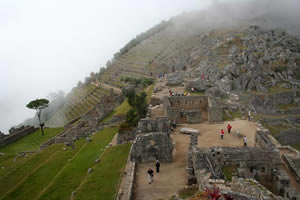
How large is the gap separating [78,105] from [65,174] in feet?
130

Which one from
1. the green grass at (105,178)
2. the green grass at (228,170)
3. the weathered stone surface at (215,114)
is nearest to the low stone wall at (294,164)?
the green grass at (228,170)

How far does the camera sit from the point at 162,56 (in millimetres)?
76062

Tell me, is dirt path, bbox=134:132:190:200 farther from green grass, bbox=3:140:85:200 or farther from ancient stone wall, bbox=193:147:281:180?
green grass, bbox=3:140:85:200

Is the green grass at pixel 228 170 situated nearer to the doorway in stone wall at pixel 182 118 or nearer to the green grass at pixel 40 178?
the doorway in stone wall at pixel 182 118

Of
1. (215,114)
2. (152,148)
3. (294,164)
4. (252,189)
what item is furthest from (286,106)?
(252,189)

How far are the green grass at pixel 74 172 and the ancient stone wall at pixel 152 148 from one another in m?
4.60

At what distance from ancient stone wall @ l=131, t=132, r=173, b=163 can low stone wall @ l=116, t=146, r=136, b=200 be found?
59 centimetres

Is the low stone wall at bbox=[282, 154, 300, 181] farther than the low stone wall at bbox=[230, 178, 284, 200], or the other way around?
the low stone wall at bbox=[282, 154, 300, 181]

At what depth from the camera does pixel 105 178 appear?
13875mm

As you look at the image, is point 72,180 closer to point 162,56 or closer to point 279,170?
point 279,170

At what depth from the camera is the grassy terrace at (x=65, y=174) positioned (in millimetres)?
13523

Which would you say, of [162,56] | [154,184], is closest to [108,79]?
[162,56]

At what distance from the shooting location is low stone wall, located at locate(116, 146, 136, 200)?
442 inches

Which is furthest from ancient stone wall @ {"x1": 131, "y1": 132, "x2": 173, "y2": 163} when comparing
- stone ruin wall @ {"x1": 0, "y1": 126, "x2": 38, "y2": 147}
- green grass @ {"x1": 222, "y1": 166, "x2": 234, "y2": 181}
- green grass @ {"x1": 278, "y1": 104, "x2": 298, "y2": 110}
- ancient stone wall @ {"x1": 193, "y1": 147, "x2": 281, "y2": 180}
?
green grass @ {"x1": 278, "y1": 104, "x2": 298, "y2": 110}
